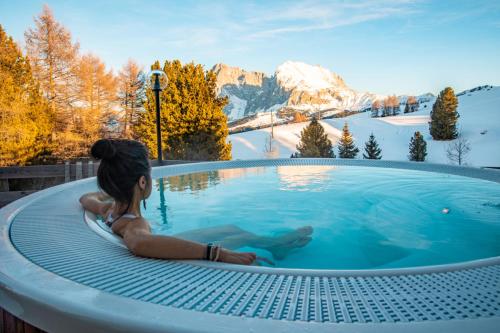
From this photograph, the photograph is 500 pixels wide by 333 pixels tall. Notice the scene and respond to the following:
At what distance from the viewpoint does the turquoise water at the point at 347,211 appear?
6.50ft

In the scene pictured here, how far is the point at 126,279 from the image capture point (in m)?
0.84

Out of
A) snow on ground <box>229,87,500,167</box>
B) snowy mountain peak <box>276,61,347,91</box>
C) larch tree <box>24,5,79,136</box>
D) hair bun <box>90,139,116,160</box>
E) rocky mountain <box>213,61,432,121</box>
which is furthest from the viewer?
snowy mountain peak <box>276,61,347,91</box>

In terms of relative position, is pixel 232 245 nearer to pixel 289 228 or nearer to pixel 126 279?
pixel 289 228

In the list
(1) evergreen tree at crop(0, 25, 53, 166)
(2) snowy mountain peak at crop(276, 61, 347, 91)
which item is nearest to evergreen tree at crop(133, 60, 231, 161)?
(1) evergreen tree at crop(0, 25, 53, 166)

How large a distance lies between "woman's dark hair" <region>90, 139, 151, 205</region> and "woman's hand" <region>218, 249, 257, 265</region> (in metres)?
0.45

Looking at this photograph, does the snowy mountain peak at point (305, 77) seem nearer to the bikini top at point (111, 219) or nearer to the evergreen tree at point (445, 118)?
the evergreen tree at point (445, 118)

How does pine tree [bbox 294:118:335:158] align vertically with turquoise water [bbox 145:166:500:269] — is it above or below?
above

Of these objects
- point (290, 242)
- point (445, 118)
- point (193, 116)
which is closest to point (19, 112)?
point (193, 116)

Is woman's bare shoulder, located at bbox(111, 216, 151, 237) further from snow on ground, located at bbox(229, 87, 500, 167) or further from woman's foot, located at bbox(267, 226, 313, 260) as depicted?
snow on ground, located at bbox(229, 87, 500, 167)

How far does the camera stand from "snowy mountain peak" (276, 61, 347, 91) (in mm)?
145825

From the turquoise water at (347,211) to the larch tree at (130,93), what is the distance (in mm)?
10143

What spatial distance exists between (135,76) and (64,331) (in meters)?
14.4

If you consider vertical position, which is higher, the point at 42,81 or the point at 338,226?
the point at 42,81

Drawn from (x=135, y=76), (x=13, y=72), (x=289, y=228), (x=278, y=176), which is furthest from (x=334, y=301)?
(x=135, y=76)
